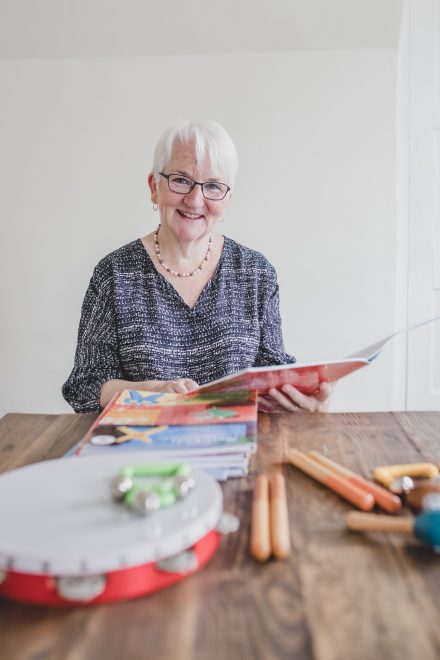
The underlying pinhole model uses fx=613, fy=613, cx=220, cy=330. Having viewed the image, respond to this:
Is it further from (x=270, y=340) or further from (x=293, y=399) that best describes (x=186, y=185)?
(x=293, y=399)

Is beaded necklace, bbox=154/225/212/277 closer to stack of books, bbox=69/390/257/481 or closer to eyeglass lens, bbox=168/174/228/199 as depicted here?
eyeglass lens, bbox=168/174/228/199

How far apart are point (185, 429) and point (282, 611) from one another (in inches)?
17.1

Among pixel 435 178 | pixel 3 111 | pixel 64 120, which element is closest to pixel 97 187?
pixel 64 120

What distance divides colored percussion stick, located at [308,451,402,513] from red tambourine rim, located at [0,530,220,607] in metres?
0.28

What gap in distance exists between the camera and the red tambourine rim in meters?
0.52

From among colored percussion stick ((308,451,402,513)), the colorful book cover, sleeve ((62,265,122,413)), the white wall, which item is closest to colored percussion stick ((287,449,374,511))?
colored percussion stick ((308,451,402,513))

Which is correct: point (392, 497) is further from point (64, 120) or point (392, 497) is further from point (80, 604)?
point (64, 120)

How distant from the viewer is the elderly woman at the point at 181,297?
1560 mm

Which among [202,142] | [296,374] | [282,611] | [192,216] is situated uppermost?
[202,142]

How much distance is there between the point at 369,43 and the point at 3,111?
4.89 ft

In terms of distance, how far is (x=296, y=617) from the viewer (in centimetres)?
51

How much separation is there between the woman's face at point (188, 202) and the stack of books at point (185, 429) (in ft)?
2.04

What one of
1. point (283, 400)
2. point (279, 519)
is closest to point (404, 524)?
point (279, 519)

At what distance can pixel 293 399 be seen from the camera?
120cm
